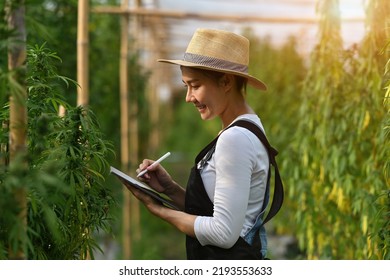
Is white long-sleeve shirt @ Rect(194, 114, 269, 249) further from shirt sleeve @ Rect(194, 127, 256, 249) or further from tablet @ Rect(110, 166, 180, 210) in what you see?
tablet @ Rect(110, 166, 180, 210)

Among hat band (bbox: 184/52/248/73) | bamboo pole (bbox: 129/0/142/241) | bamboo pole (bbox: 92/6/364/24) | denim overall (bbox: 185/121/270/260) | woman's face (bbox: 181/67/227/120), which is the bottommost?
bamboo pole (bbox: 129/0/142/241)

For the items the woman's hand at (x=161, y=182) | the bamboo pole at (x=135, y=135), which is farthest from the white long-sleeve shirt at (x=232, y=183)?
the bamboo pole at (x=135, y=135)

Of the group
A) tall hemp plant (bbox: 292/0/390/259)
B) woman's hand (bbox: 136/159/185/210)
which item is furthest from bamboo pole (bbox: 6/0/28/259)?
tall hemp plant (bbox: 292/0/390/259)

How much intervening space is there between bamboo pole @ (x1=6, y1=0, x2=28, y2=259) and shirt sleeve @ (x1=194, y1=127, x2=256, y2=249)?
22.9 inches

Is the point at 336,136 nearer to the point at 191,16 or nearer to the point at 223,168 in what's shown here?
the point at 223,168

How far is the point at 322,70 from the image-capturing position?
16.2ft

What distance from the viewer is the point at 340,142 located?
4.83m

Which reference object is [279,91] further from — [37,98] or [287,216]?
[37,98]

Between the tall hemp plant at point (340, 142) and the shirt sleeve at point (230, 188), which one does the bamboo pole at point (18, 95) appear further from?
the tall hemp plant at point (340, 142)

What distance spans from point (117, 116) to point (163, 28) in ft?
18.3

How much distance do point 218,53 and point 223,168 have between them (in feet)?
1.35

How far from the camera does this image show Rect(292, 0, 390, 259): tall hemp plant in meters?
4.33

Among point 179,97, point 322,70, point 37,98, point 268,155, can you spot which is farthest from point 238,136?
point 179,97

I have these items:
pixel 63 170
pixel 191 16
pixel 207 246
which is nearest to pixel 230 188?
pixel 207 246
